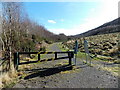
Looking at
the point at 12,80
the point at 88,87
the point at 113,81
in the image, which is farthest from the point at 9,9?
the point at 113,81

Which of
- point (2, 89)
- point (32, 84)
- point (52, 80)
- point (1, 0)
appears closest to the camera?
point (2, 89)

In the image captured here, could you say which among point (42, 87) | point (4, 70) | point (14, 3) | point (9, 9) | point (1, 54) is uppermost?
point (14, 3)

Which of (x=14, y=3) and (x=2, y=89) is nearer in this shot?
(x=2, y=89)

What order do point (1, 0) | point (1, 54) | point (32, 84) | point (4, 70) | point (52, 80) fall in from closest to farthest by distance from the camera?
point (32, 84) → point (52, 80) → point (4, 70) → point (1, 0) → point (1, 54)

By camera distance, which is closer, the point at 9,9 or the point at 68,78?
the point at 68,78

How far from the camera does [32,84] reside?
4586 mm

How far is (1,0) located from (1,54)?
340cm

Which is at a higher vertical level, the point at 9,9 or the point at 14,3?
the point at 14,3

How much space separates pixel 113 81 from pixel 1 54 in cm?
684

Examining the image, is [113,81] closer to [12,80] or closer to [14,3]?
[12,80]

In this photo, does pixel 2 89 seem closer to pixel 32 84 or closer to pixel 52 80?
pixel 32 84

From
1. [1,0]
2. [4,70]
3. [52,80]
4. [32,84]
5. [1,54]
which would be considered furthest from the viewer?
[1,54]

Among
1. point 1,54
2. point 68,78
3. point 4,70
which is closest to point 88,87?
point 68,78

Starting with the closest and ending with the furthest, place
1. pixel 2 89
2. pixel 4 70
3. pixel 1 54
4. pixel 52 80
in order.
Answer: pixel 2 89 < pixel 52 80 < pixel 4 70 < pixel 1 54
